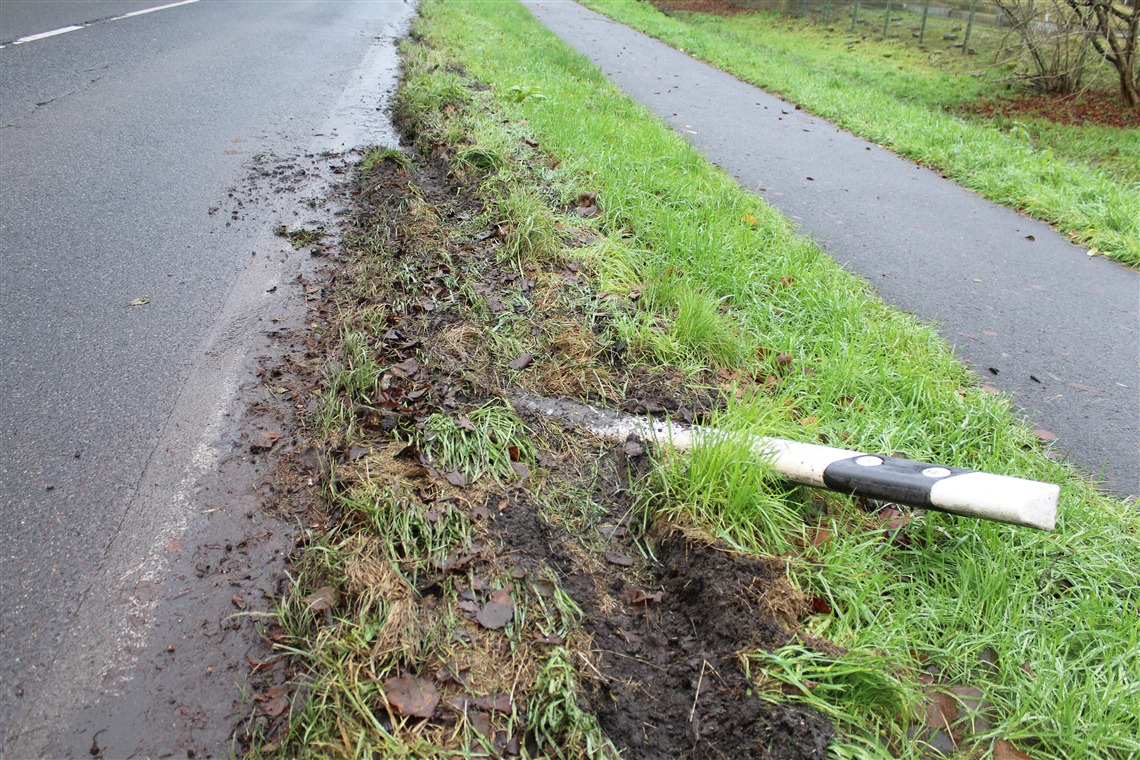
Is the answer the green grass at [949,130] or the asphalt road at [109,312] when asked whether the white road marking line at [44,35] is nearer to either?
the asphalt road at [109,312]

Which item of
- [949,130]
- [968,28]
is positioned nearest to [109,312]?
[949,130]

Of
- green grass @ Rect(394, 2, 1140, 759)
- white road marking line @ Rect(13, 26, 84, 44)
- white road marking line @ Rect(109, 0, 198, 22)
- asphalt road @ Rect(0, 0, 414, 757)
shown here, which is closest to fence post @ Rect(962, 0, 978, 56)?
green grass @ Rect(394, 2, 1140, 759)

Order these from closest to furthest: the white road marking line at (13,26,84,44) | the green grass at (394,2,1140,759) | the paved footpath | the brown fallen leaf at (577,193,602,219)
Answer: the green grass at (394,2,1140,759) < the paved footpath < the brown fallen leaf at (577,193,602,219) < the white road marking line at (13,26,84,44)

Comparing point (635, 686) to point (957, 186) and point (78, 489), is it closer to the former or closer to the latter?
point (78, 489)

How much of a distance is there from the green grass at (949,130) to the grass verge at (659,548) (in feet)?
10.9

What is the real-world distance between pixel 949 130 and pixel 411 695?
9048mm

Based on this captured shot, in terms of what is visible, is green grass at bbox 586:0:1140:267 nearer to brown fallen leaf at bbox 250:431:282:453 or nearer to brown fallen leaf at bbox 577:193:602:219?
brown fallen leaf at bbox 577:193:602:219

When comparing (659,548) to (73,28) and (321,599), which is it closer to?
(321,599)

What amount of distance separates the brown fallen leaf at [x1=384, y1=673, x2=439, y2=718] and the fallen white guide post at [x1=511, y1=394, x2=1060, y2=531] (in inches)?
48.5

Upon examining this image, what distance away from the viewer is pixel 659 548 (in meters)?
2.46

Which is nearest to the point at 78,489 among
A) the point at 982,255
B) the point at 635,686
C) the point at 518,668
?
the point at 518,668

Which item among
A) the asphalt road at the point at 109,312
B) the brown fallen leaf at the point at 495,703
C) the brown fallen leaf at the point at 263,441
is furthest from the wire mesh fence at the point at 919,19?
the brown fallen leaf at the point at 495,703

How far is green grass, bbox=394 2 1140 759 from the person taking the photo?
1984 mm

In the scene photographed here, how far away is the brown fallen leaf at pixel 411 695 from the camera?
1.80 metres
